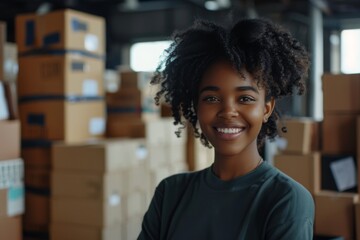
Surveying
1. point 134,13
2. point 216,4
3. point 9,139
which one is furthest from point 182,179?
point 134,13

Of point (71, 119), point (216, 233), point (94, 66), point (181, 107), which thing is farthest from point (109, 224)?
point (216, 233)

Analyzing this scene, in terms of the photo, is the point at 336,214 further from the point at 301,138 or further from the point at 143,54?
the point at 143,54

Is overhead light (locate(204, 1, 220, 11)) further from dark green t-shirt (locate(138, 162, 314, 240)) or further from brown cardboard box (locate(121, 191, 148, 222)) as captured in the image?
dark green t-shirt (locate(138, 162, 314, 240))

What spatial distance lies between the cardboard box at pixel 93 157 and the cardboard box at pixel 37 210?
0.77ft

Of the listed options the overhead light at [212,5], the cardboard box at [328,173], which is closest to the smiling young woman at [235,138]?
the cardboard box at [328,173]

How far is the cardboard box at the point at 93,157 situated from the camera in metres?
2.98

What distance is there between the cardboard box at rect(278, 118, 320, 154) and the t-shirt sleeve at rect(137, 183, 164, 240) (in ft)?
4.74

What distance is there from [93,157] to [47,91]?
1.91 ft

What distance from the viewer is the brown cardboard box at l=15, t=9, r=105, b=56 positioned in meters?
3.17

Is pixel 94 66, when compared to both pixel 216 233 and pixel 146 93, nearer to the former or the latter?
pixel 146 93

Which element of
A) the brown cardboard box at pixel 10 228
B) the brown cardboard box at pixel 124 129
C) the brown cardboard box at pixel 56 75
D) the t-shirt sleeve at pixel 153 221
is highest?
the brown cardboard box at pixel 56 75

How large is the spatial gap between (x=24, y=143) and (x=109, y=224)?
845 mm

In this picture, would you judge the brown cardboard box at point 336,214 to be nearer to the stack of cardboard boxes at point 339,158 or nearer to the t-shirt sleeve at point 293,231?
the stack of cardboard boxes at point 339,158

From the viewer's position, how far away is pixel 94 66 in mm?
3438
